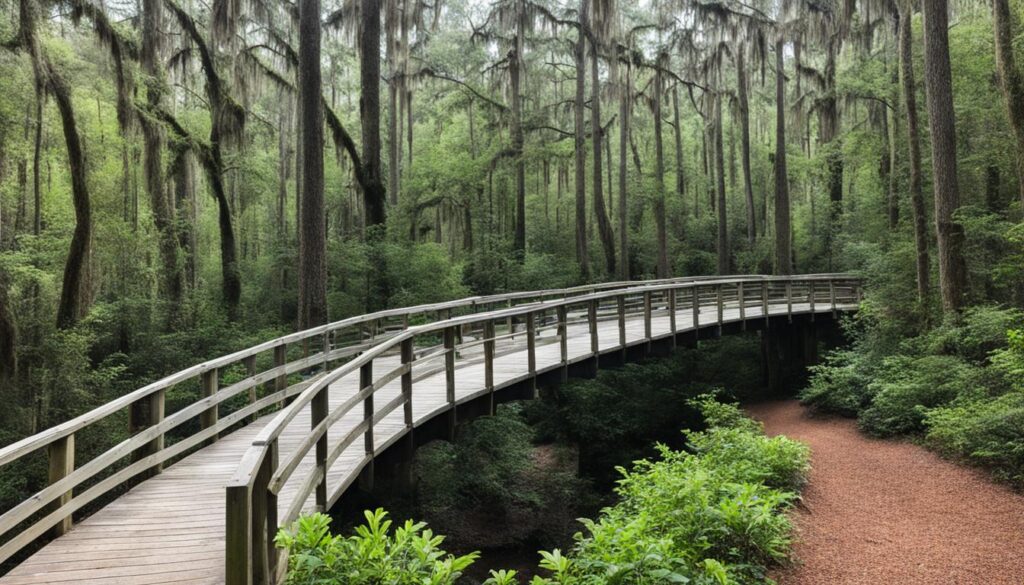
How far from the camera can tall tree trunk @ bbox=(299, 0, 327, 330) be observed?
12.9m

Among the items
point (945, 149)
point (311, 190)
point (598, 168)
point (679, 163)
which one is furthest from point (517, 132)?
point (945, 149)

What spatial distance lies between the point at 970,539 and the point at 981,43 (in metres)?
14.2

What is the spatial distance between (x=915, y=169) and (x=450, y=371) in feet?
40.3

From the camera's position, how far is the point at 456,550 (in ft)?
39.7

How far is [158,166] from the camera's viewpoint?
16578 mm

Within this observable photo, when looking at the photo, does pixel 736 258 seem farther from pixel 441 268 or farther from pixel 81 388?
pixel 81 388

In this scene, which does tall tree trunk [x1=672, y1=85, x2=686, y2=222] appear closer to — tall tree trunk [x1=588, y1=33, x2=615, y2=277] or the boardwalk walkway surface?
tall tree trunk [x1=588, y1=33, x2=615, y2=277]

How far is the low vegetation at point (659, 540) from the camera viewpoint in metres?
3.15

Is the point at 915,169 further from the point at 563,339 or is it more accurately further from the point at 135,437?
the point at 135,437

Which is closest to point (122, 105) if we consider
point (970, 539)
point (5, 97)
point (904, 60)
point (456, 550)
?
point (5, 97)

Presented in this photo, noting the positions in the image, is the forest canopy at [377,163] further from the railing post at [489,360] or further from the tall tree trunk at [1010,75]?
the railing post at [489,360]

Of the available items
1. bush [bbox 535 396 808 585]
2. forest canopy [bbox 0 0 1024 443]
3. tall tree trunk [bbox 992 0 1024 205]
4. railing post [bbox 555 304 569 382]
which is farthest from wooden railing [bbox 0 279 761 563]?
tall tree trunk [bbox 992 0 1024 205]

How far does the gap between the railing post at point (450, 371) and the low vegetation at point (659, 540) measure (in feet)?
7.03

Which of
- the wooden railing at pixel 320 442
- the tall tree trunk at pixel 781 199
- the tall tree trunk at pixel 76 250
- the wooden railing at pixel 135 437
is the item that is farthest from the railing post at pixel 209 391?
the tall tree trunk at pixel 781 199
